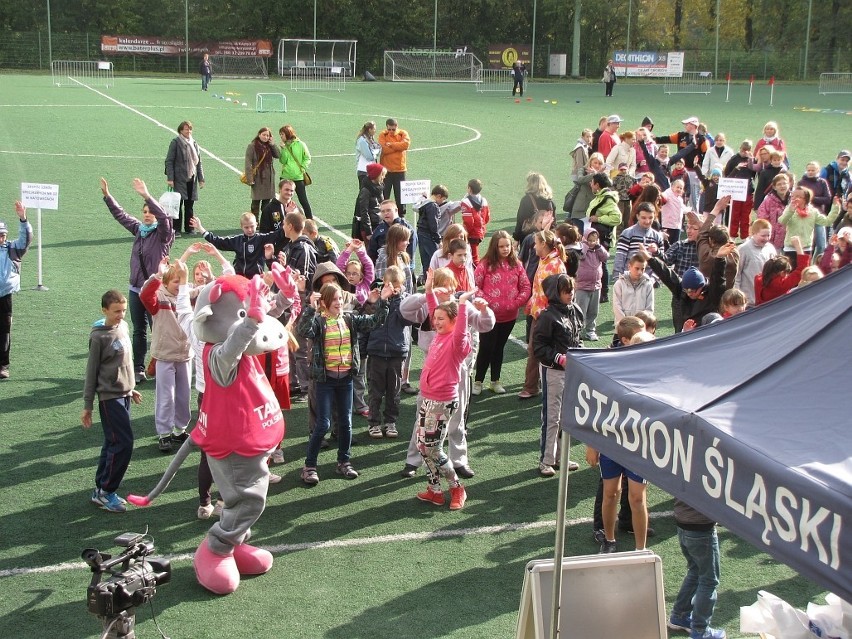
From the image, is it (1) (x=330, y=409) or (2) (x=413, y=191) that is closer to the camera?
(1) (x=330, y=409)

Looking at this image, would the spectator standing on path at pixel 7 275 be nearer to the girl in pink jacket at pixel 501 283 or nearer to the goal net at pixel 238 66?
the girl in pink jacket at pixel 501 283

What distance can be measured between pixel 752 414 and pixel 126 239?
15718 millimetres

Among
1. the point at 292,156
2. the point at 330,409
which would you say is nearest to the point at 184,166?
the point at 292,156

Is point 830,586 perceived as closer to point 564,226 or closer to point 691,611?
point 691,611

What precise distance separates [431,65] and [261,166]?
50.9 metres

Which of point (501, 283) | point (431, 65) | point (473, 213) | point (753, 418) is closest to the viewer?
point (753, 418)

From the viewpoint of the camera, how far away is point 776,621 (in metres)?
5.66

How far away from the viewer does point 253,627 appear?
22.0 feet

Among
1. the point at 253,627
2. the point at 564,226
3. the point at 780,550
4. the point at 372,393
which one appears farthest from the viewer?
the point at 564,226

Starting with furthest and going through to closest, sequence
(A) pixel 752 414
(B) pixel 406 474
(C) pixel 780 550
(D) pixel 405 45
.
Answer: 1. (D) pixel 405 45
2. (B) pixel 406 474
3. (A) pixel 752 414
4. (C) pixel 780 550

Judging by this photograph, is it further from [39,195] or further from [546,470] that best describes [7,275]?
[546,470]

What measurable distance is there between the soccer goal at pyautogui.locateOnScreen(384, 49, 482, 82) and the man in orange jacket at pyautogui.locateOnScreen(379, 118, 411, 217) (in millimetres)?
46550

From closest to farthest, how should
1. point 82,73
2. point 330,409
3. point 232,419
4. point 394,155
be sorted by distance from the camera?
point 232,419 → point 330,409 → point 394,155 → point 82,73

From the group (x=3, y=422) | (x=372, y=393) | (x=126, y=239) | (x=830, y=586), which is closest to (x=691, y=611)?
(x=830, y=586)
